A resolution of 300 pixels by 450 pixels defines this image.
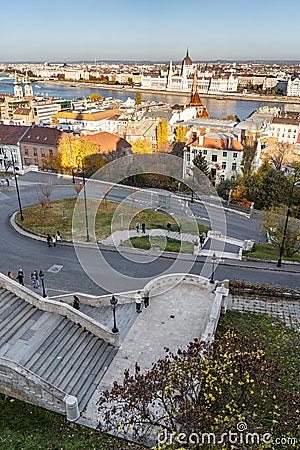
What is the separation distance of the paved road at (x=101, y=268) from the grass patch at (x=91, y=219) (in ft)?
7.12

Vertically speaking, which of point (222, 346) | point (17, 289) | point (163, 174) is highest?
point (222, 346)

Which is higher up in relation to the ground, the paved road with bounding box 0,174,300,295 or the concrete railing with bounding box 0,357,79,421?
the concrete railing with bounding box 0,357,79,421

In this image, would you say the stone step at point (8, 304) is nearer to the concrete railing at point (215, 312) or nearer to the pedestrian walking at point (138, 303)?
the pedestrian walking at point (138, 303)

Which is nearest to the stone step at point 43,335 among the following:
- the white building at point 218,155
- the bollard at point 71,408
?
the bollard at point 71,408

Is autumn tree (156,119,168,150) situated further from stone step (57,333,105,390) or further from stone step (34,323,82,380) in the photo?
stone step (57,333,105,390)

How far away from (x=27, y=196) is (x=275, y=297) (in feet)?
79.4

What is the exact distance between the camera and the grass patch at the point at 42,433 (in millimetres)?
9852

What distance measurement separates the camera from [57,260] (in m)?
21.2

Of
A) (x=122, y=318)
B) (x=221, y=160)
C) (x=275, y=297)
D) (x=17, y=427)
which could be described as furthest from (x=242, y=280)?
(x=221, y=160)

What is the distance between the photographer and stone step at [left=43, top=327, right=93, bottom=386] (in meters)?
11.5

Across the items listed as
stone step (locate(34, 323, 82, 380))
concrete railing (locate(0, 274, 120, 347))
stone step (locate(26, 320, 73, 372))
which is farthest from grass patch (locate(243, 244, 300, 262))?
stone step (locate(26, 320, 73, 372))

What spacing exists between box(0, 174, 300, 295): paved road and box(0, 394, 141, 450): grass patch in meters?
7.07

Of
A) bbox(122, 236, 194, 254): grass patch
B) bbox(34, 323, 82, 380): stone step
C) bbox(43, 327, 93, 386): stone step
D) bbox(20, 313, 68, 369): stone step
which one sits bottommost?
bbox(122, 236, 194, 254): grass patch

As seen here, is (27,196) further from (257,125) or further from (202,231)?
(257,125)
